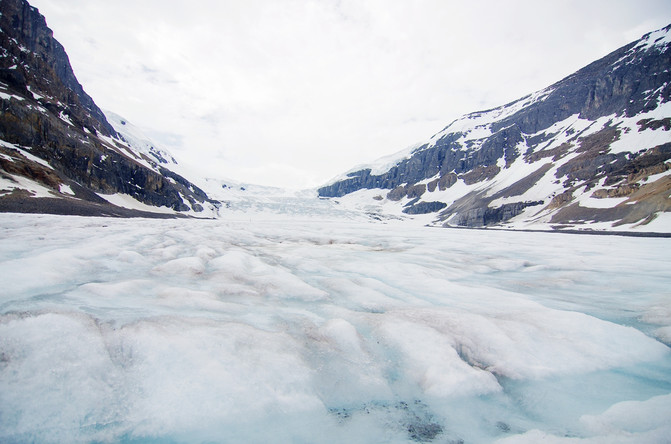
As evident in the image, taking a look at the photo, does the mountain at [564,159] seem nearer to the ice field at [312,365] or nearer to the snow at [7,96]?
the ice field at [312,365]

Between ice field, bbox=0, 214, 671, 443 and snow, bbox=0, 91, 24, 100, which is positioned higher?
snow, bbox=0, 91, 24, 100

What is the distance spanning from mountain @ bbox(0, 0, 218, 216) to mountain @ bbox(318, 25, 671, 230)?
78778 millimetres

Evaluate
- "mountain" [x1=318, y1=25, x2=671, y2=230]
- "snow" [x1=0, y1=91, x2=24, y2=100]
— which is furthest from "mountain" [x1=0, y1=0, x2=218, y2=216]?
"mountain" [x1=318, y1=25, x2=671, y2=230]

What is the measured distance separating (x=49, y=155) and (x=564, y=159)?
128485 mm

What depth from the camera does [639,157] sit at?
228 ft

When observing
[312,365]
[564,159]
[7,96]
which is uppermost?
[564,159]

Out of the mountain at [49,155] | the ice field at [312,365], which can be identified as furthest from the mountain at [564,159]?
the mountain at [49,155]

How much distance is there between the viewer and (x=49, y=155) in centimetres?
4869

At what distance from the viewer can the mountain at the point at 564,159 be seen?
5766cm

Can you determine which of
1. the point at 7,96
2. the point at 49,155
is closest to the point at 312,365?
the point at 49,155

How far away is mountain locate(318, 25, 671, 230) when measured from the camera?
57.7 meters

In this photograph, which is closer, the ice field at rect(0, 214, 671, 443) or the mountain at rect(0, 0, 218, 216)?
the ice field at rect(0, 214, 671, 443)

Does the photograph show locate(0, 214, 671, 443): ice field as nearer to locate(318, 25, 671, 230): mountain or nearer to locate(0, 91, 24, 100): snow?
locate(318, 25, 671, 230): mountain

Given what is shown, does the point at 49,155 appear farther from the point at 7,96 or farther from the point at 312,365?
the point at 312,365
